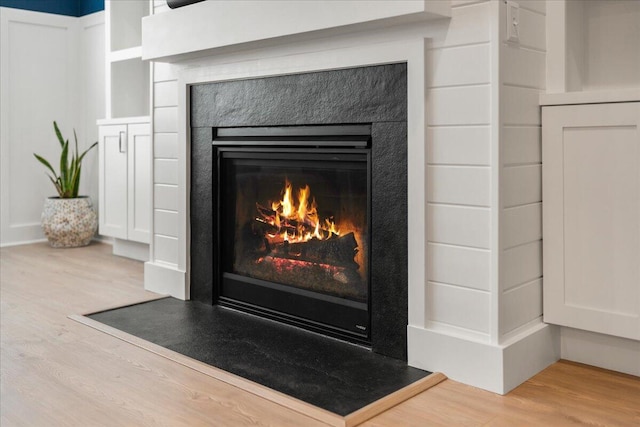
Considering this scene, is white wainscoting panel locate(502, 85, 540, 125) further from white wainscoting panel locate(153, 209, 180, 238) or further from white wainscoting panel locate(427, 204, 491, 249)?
white wainscoting panel locate(153, 209, 180, 238)

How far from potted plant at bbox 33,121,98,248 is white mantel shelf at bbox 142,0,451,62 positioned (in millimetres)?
2088

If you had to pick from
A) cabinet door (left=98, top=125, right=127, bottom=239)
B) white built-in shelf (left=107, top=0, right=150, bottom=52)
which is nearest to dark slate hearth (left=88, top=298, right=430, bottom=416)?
cabinet door (left=98, top=125, right=127, bottom=239)

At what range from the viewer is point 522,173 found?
2.11 metres

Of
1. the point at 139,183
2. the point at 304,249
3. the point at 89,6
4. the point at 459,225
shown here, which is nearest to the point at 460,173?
the point at 459,225

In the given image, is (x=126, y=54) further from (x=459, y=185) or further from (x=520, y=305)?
(x=520, y=305)

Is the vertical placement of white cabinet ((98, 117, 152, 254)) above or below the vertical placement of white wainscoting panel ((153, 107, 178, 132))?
below

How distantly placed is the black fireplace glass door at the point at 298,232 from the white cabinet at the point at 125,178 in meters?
1.29

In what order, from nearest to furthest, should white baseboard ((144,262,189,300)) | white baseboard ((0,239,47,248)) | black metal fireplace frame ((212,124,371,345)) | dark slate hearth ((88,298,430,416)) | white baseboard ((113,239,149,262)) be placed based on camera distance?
dark slate hearth ((88,298,430,416)) → black metal fireplace frame ((212,124,371,345)) → white baseboard ((144,262,189,300)) → white baseboard ((113,239,149,262)) → white baseboard ((0,239,47,248))

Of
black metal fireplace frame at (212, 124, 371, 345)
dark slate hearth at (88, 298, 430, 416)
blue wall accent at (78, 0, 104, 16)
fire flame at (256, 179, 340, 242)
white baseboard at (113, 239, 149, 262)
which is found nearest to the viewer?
dark slate hearth at (88, 298, 430, 416)

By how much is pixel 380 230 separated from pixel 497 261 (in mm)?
449

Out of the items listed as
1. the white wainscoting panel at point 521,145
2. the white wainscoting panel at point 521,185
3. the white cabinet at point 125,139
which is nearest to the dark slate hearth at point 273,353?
the white wainscoting panel at point 521,185

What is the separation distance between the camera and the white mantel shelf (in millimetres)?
2049

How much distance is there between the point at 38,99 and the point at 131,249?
1.64m

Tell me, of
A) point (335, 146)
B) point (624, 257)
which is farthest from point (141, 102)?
point (624, 257)
